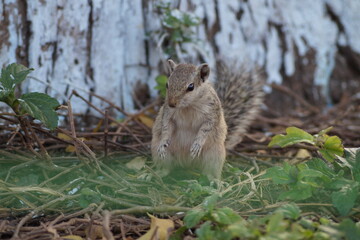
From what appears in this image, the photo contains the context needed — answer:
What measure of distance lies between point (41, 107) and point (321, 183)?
1.22m

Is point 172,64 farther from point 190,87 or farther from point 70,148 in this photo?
point 70,148

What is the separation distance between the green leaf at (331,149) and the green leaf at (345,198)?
346mm

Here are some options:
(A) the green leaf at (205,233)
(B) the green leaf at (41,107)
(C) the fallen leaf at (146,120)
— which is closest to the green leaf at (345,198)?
(A) the green leaf at (205,233)

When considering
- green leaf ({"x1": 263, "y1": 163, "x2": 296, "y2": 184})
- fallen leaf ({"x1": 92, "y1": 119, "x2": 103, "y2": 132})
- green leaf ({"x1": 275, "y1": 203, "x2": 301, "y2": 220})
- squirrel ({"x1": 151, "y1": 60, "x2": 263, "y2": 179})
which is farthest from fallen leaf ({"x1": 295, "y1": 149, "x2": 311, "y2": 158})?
green leaf ({"x1": 275, "y1": 203, "x2": 301, "y2": 220})

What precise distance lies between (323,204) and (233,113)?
47.6 inches

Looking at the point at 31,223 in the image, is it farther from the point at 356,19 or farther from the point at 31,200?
the point at 356,19

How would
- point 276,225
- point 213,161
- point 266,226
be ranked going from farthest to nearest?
point 213,161
point 266,226
point 276,225

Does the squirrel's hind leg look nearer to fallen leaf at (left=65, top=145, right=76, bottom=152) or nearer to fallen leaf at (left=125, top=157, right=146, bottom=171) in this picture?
fallen leaf at (left=125, top=157, right=146, bottom=171)

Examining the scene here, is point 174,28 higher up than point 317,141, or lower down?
higher up

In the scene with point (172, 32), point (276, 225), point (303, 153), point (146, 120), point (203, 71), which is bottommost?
point (303, 153)

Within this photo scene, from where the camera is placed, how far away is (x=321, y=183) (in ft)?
6.77

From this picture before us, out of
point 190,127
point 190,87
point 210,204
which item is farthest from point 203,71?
point 210,204

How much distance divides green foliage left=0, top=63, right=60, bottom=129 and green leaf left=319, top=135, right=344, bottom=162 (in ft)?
3.86

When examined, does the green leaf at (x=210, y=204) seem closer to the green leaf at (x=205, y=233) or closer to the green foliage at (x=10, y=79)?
the green leaf at (x=205, y=233)
